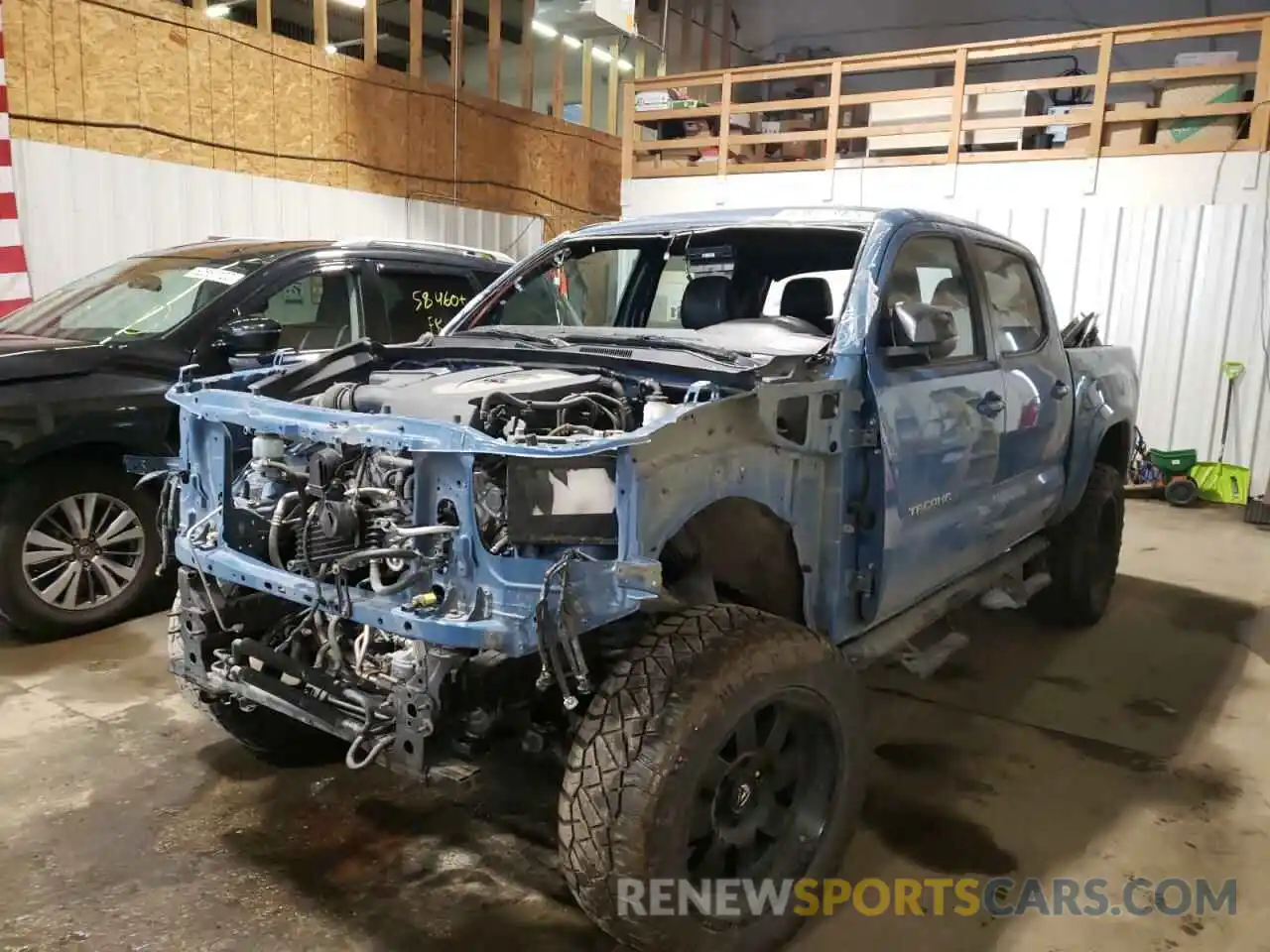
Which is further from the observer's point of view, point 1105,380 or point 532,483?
point 1105,380

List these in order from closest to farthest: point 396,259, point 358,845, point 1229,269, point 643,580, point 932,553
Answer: point 643,580, point 358,845, point 932,553, point 396,259, point 1229,269

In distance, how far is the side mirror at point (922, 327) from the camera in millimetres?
2771

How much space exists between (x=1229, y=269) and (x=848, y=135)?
11.8 feet

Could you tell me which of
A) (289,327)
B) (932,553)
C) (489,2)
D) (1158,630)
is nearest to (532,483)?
(932,553)

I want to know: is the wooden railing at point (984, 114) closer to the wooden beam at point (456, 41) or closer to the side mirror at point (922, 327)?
the wooden beam at point (456, 41)

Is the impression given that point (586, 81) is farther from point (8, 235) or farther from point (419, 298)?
point (419, 298)

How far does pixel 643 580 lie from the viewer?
2.00m

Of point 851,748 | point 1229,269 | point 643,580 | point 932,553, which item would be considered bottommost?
point 851,748

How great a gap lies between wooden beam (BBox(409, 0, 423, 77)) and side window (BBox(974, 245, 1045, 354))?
7513mm

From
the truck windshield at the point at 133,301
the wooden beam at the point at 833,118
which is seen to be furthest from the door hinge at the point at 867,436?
the wooden beam at the point at 833,118

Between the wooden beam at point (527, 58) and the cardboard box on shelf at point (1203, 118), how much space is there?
21.6 feet

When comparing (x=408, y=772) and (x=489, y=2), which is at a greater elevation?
(x=489, y=2)

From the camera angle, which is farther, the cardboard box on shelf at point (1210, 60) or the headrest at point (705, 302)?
the cardboard box on shelf at point (1210, 60)

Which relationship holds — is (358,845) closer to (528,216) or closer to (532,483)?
(532,483)
